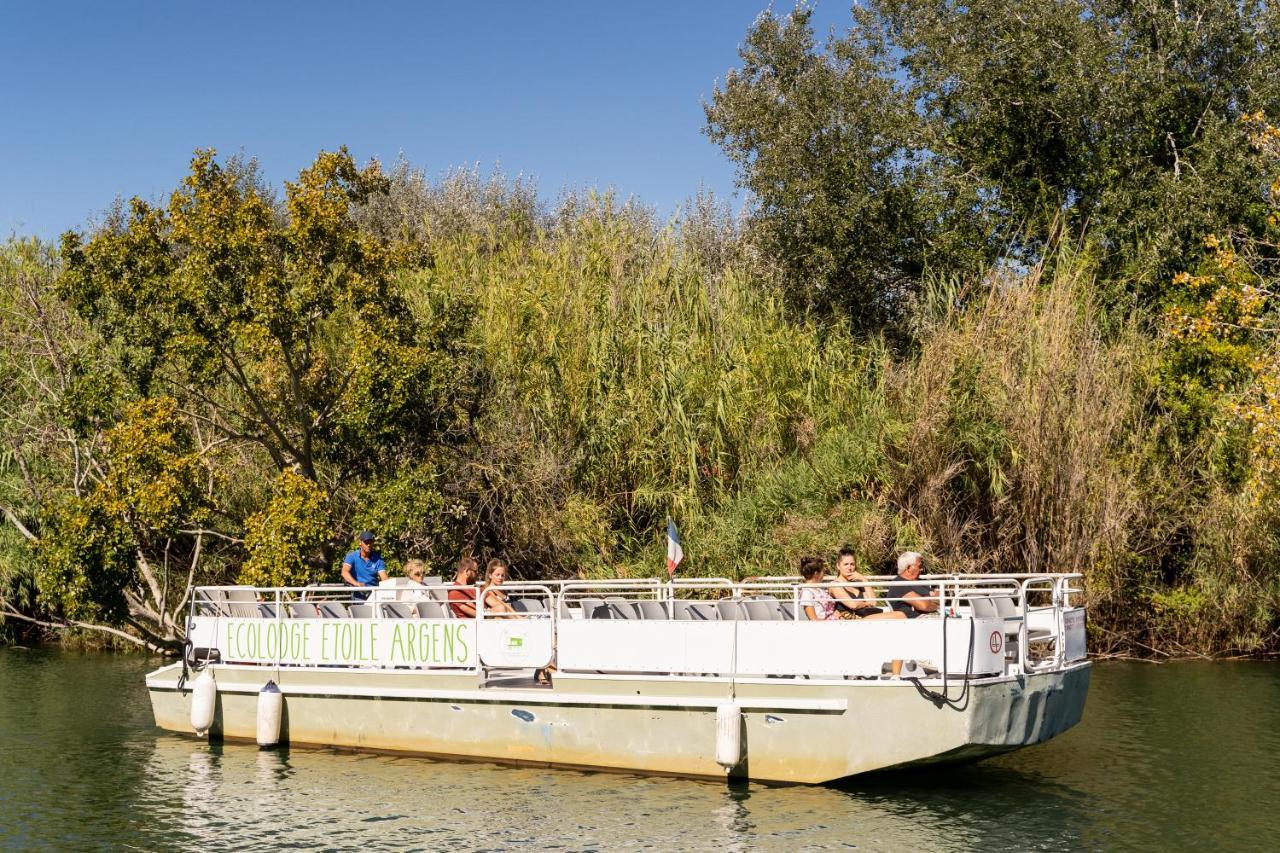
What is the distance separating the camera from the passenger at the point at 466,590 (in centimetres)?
1667

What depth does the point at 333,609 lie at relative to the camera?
18328 millimetres

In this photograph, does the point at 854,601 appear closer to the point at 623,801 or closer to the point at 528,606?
the point at 623,801

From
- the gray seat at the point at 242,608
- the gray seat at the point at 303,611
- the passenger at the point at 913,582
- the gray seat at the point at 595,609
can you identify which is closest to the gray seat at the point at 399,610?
the gray seat at the point at 303,611

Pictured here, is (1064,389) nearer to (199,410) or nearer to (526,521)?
(526,521)

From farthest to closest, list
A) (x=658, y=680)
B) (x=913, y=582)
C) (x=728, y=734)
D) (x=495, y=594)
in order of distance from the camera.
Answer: (x=495, y=594), (x=658, y=680), (x=728, y=734), (x=913, y=582)

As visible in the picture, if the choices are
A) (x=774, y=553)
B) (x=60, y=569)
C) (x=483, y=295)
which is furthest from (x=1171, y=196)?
(x=60, y=569)

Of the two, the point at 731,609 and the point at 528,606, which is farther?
the point at 528,606

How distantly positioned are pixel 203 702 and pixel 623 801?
671 cm

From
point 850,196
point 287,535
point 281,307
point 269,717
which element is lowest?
point 269,717

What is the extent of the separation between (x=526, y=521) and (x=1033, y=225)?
514 inches

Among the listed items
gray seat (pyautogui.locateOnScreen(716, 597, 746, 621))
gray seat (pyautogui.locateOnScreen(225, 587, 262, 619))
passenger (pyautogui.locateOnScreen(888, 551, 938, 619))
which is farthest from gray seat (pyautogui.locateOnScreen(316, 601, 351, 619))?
passenger (pyautogui.locateOnScreen(888, 551, 938, 619))

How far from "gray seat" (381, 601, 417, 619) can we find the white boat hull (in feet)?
2.59

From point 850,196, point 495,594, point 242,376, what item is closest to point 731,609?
point 495,594

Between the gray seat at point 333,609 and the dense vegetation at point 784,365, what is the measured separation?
12.4ft
